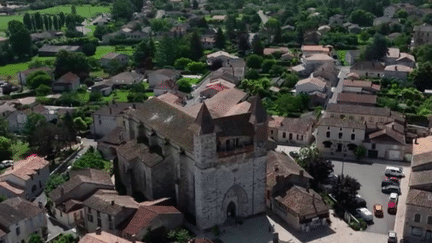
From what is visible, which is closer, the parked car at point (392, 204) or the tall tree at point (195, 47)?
the parked car at point (392, 204)

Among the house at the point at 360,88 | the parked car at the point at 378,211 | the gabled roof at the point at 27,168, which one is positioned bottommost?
the parked car at the point at 378,211

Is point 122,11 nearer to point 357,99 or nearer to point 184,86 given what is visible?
point 184,86

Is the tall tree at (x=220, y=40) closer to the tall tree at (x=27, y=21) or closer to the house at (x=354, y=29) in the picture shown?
the house at (x=354, y=29)

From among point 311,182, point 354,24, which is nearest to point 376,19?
point 354,24

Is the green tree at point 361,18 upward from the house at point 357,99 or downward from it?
upward

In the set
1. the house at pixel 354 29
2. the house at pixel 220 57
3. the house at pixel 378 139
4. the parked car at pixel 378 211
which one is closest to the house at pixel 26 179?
the house at pixel 378 139

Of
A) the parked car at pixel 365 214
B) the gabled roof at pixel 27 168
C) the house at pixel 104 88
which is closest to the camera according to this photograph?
the parked car at pixel 365 214

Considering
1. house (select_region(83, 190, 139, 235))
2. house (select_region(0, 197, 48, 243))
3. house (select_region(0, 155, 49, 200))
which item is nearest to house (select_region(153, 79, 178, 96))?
house (select_region(0, 155, 49, 200))
